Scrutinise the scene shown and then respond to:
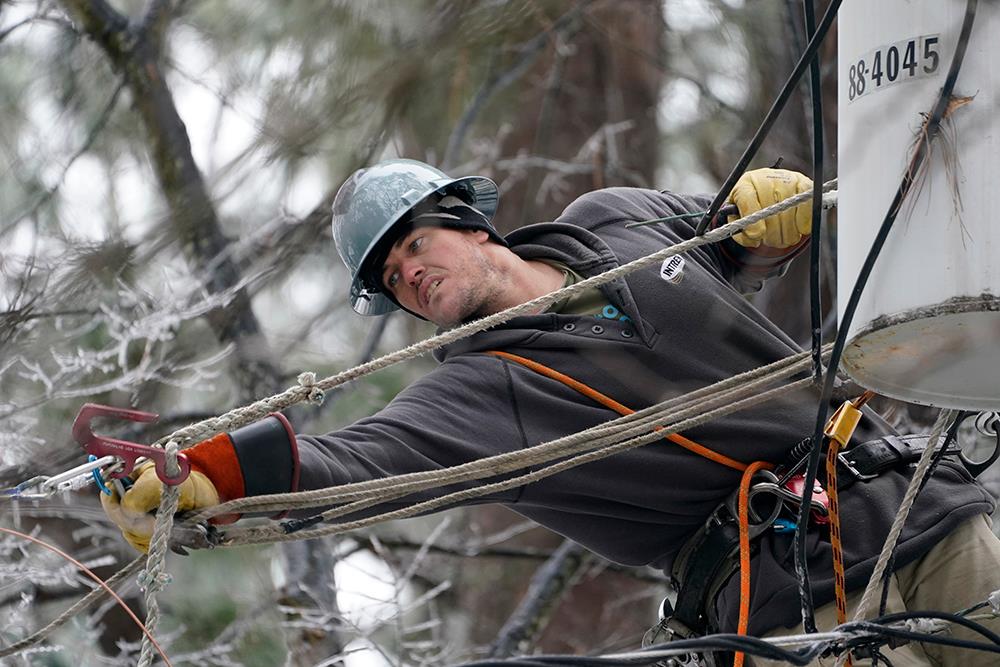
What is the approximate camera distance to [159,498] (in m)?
2.64

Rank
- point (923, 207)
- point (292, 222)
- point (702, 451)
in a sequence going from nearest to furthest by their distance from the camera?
point (923, 207), point (702, 451), point (292, 222)

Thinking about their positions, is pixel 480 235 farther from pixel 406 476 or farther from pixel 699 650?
pixel 699 650

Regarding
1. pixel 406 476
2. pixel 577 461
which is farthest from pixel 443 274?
pixel 406 476

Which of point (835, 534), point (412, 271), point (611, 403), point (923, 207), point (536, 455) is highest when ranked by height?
point (412, 271)

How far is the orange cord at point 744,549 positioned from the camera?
307cm

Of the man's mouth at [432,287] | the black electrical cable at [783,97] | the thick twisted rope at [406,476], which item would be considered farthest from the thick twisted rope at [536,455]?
the man's mouth at [432,287]

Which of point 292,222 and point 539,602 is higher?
point 292,222

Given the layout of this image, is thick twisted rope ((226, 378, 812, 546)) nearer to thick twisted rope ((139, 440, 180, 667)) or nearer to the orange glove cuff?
the orange glove cuff

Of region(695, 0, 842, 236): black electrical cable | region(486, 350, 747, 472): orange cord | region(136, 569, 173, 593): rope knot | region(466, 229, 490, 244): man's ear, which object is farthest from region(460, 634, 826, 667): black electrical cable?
region(466, 229, 490, 244): man's ear

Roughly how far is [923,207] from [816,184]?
306 millimetres

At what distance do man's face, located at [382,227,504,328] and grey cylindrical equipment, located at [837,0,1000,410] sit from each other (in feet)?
3.41

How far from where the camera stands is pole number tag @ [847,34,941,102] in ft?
8.52

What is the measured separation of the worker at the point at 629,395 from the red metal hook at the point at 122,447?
37 centimetres

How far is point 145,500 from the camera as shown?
8.61 ft
